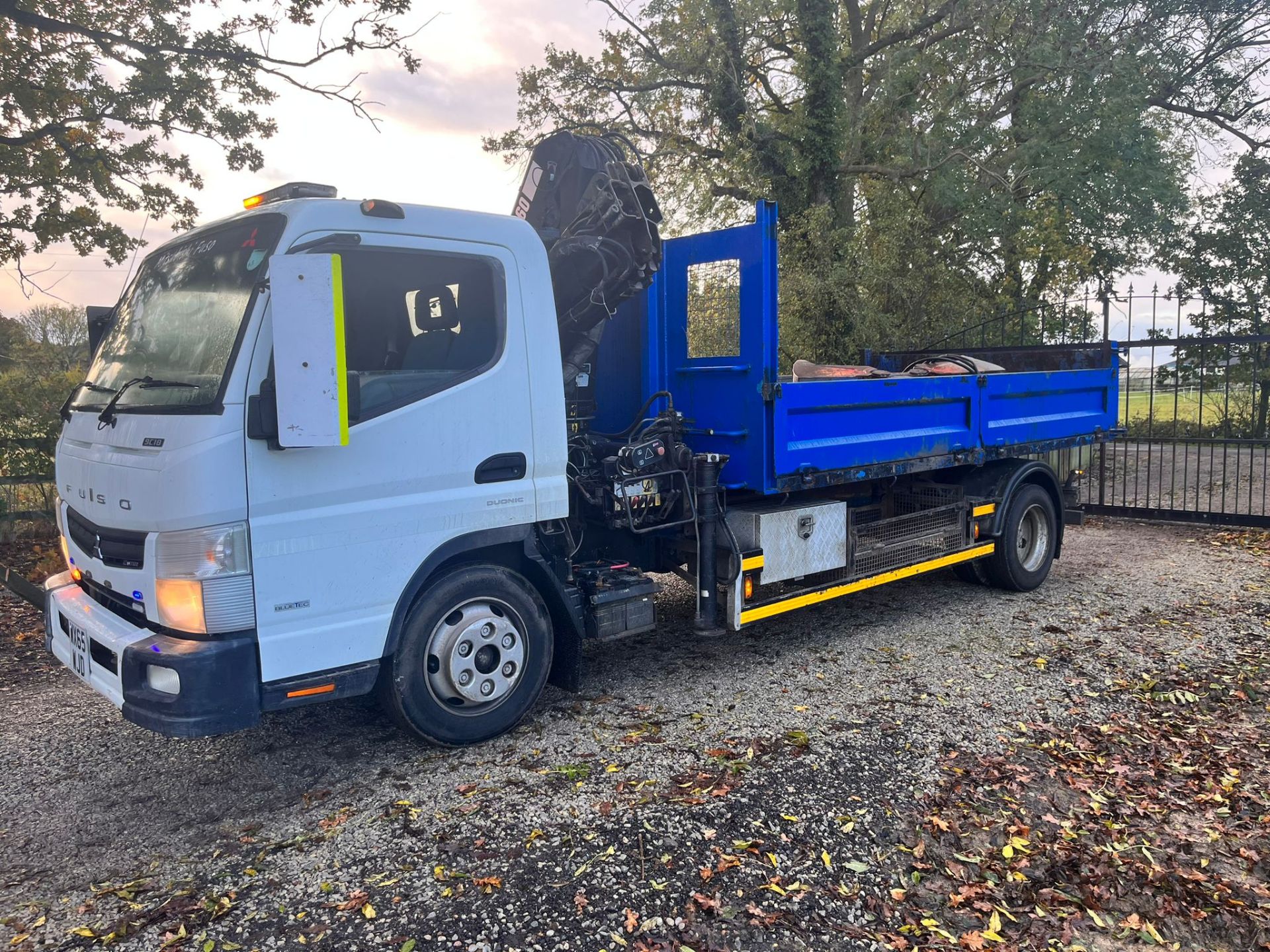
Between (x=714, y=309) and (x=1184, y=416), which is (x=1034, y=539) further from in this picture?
(x=1184, y=416)

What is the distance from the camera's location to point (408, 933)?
9.66ft

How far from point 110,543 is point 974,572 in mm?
6415

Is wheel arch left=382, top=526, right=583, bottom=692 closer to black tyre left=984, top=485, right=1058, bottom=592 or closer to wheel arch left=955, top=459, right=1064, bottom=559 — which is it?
wheel arch left=955, top=459, right=1064, bottom=559

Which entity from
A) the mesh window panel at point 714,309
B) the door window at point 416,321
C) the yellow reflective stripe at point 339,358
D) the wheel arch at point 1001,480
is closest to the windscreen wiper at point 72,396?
the door window at point 416,321

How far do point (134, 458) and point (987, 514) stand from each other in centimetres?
595

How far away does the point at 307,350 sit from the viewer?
3375mm

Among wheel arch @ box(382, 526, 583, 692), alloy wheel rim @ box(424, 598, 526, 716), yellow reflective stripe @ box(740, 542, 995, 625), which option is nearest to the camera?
wheel arch @ box(382, 526, 583, 692)

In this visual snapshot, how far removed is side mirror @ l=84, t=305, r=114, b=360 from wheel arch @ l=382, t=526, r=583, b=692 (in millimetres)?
2308

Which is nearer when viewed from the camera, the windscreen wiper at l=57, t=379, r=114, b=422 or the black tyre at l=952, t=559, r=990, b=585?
the windscreen wiper at l=57, t=379, r=114, b=422

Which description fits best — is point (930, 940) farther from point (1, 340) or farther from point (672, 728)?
Result: point (1, 340)

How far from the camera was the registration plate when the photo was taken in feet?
12.8

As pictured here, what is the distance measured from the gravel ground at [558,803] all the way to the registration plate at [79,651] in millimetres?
572

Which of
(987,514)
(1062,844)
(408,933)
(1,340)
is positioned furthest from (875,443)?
(1,340)

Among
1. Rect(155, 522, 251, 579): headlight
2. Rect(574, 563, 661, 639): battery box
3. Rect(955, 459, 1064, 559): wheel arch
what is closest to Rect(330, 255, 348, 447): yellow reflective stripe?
Rect(155, 522, 251, 579): headlight
